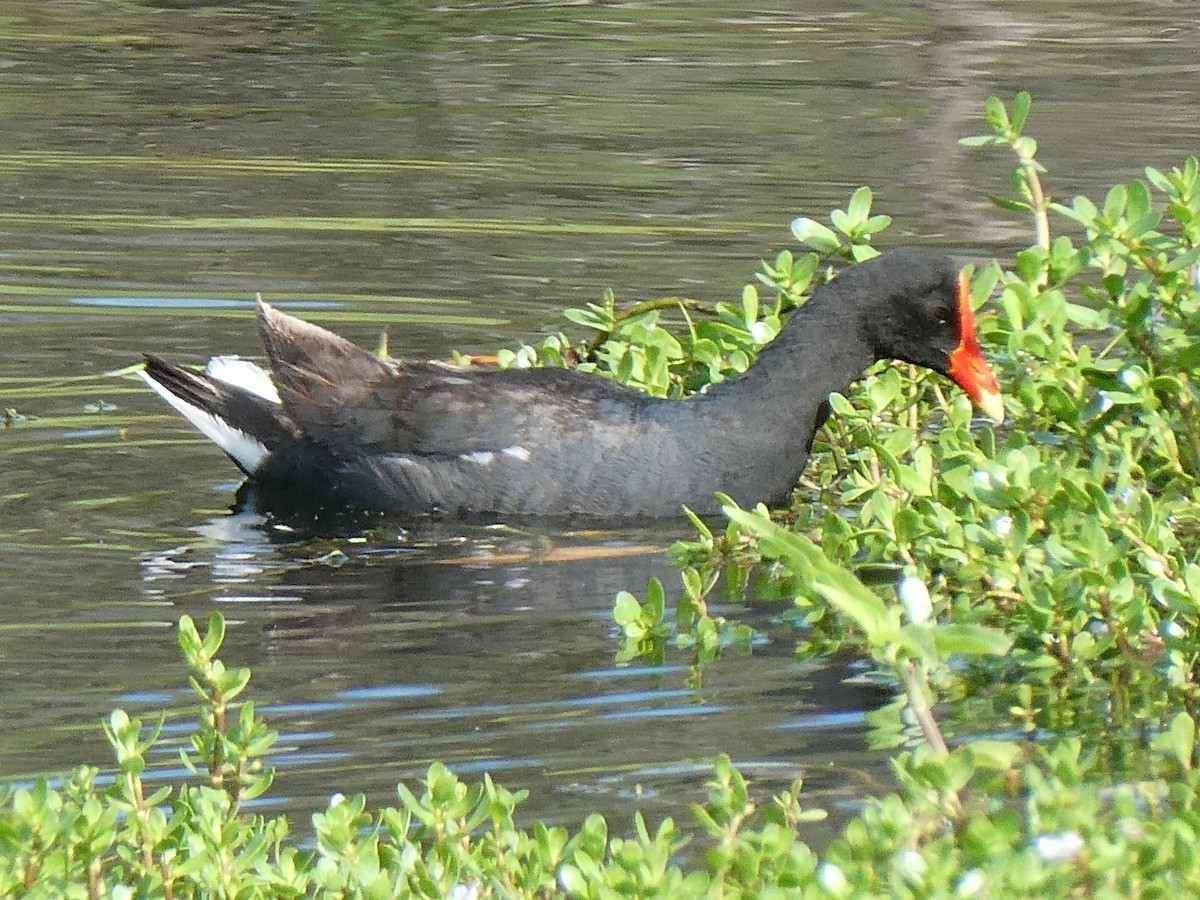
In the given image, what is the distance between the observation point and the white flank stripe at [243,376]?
23.6ft

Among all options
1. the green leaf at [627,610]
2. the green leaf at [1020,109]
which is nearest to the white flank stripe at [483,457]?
the green leaf at [627,610]

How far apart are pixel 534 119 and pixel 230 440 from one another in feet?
19.1

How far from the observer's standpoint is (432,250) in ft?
33.5

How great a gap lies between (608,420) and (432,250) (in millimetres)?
3778

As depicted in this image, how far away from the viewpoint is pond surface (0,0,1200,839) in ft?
16.0

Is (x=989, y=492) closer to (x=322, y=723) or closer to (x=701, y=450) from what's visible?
(x=322, y=723)

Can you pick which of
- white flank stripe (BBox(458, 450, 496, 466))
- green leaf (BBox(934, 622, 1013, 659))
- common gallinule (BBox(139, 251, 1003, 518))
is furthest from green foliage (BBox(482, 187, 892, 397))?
green leaf (BBox(934, 622, 1013, 659))

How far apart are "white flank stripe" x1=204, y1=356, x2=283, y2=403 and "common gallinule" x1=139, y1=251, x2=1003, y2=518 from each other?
0.72ft

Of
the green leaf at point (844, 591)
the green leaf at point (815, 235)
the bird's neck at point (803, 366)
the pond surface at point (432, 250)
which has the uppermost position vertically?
the green leaf at point (844, 591)

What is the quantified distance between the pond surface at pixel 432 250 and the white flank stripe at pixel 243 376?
0.33m

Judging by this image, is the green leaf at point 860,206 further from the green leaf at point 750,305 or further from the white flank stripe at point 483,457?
the white flank stripe at point 483,457

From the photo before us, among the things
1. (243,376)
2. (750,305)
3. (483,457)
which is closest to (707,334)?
(750,305)

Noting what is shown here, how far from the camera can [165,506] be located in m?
6.93

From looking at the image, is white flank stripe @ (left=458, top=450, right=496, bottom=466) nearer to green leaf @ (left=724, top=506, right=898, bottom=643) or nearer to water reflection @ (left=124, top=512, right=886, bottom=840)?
water reflection @ (left=124, top=512, right=886, bottom=840)
